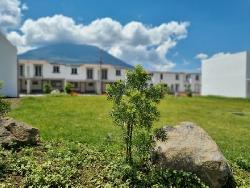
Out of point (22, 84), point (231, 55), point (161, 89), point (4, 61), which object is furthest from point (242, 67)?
point (161, 89)

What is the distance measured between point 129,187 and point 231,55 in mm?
53298

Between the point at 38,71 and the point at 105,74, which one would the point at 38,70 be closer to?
the point at 38,71

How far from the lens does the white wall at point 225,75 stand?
55.1 meters

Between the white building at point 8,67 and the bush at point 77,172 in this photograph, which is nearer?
the bush at point 77,172

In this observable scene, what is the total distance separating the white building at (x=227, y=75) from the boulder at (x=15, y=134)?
4789cm

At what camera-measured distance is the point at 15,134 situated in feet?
35.3

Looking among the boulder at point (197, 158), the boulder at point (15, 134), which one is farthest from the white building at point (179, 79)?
the boulder at point (197, 158)

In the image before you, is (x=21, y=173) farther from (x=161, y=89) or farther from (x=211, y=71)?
(x=211, y=71)

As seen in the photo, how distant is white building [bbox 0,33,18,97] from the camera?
107 ft

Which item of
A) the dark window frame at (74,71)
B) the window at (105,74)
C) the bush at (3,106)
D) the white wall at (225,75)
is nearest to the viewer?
the bush at (3,106)

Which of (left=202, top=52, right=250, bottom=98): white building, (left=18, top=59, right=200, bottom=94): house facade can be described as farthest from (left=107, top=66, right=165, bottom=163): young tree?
(left=18, top=59, right=200, bottom=94): house facade

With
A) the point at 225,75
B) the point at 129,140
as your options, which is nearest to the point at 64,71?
the point at 225,75

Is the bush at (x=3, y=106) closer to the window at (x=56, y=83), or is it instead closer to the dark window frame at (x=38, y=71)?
the dark window frame at (x=38, y=71)

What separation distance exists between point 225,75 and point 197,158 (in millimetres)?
53341
